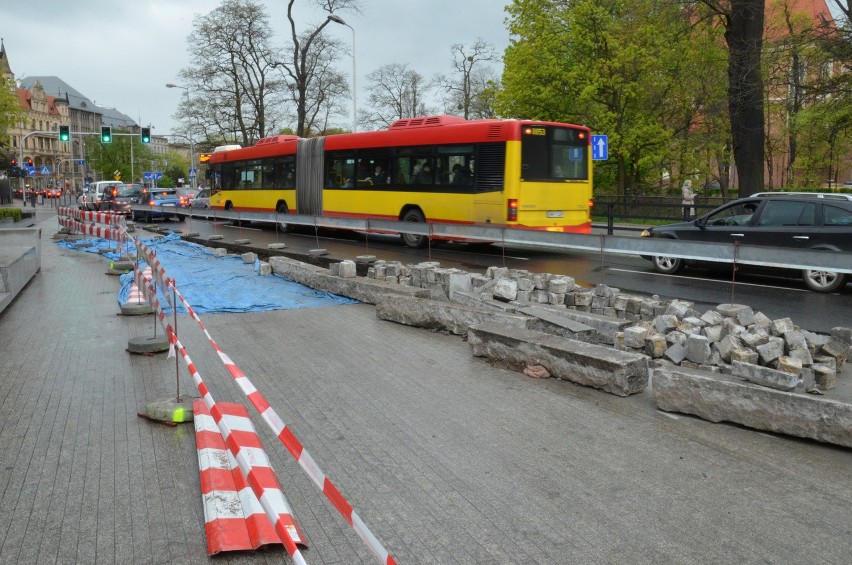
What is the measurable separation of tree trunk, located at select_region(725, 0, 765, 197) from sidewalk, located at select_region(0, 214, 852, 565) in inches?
656

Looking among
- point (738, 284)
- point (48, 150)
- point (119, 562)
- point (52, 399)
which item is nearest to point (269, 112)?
point (738, 284)

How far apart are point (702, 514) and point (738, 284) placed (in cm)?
907

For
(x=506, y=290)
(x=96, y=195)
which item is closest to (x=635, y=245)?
(x=506, y=290)

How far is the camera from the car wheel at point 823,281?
11.3m

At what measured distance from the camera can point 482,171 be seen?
17.4m

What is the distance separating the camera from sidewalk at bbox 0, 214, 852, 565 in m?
3.85

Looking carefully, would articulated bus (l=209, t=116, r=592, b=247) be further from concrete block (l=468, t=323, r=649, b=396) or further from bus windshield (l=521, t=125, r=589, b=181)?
concrete block (l=468, t=323, r=649, b=396)

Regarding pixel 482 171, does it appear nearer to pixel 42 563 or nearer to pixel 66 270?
pixel 66 270

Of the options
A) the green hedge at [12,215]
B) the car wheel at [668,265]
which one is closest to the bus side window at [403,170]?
the car wheel at [668,265]

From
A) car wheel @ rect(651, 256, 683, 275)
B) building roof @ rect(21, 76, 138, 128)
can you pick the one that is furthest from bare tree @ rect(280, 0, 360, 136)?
building roof @ rect(21, 76, 138, 128)

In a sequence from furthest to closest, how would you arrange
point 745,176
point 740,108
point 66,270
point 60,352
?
point 745,176
point 740,108
point 66,270
point 60,352

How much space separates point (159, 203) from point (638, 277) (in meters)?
25.7

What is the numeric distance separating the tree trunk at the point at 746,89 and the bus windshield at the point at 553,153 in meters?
5.92

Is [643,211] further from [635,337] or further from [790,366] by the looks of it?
[790,366]
